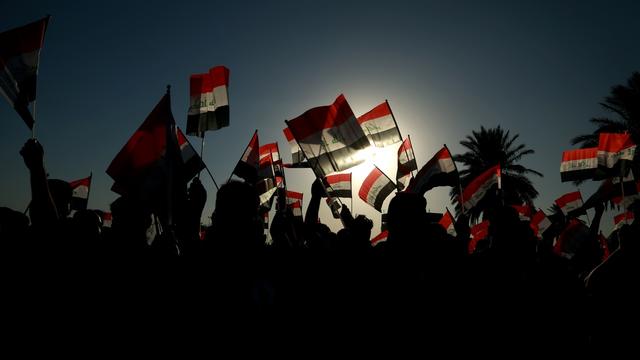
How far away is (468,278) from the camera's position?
2.33 meters

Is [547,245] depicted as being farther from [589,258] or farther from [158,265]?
[158,265]

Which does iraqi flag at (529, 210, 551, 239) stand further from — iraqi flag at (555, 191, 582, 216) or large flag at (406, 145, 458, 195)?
large flag at (406, 145, 458, 195)

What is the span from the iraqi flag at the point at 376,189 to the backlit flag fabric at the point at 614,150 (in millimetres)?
4153

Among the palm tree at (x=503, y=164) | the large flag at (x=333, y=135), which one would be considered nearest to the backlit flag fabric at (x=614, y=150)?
the large flag at (x=333, y=135)

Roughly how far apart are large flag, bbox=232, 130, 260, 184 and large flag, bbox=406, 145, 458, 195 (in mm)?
2985

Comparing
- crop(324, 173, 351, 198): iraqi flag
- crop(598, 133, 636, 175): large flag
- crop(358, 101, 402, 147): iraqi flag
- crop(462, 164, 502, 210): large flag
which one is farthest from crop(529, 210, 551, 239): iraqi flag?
crop(358, 101, 402, 147): iraqi flag

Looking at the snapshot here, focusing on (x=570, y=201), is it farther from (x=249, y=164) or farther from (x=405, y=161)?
(x=249, y=164)

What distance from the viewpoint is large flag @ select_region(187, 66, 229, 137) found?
665 cm

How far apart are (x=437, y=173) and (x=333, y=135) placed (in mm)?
2003

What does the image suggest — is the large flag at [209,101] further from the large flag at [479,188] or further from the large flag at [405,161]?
the large flag at [479,188]

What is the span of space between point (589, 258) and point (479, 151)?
31907mm

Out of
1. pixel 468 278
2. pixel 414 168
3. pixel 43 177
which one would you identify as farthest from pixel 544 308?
pixel 414 168

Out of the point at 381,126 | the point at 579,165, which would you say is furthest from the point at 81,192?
the point at 579,165

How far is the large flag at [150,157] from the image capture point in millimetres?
3328
